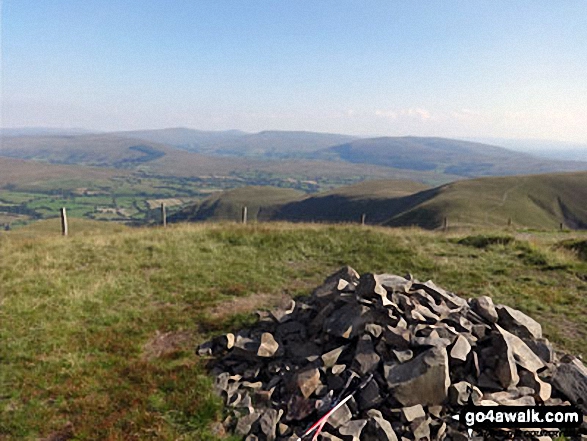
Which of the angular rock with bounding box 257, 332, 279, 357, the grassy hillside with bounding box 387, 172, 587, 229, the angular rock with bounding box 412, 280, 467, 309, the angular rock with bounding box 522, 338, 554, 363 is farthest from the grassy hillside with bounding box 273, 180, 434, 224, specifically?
the angular rock with bounding box 257, 332, 279, 357

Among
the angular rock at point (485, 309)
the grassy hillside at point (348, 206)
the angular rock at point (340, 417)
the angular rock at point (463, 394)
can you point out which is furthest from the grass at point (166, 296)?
the grassy hillside at point (348, 206)

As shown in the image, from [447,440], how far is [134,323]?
967 centimetres

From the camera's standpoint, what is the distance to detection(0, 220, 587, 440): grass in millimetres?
8109

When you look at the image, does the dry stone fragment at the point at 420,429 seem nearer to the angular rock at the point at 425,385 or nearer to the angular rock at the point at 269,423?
the angular rock at the point at 425,385

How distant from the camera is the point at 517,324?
10.1 m

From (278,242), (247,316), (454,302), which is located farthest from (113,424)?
(278,242)

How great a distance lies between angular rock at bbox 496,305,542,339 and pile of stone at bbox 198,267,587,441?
0.09 ft

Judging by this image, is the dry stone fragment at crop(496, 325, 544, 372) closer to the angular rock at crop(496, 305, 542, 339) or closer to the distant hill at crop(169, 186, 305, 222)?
the angular rock at crop(496, 305, 542, 339)

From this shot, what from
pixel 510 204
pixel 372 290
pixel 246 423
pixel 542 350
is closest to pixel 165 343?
pixel 246 423

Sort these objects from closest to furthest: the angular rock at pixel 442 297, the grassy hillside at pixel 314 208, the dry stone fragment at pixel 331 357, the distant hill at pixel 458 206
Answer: the dry stone fragment at pixel 331 357 → the angular rock at pixel 442 297 → the distant hill at pixel 458 206 → the grassy hillside at pixel 314 208

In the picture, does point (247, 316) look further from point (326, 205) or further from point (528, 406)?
point (326, 205)

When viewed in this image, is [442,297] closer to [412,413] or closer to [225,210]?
[412,413]

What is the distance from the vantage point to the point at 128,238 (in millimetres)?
20906

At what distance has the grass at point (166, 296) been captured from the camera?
26.6 feet
